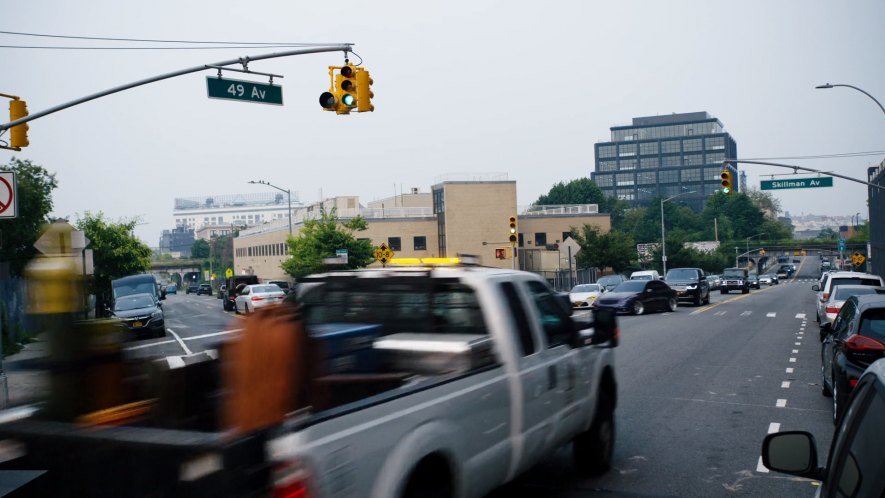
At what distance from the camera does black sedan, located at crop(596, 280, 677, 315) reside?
3198 centimetres

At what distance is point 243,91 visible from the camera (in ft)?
52.0

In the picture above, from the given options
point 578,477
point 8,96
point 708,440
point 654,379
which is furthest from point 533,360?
point 8,96

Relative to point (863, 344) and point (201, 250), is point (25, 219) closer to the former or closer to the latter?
point (863, 344)

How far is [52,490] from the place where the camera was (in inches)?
148

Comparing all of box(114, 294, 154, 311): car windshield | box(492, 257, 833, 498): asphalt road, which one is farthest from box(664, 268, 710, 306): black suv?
box(114, 294, 154, 311): car windshield

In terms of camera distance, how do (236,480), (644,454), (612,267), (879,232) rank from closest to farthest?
(236,480)
(644,454)
(879,232)
(612,267)

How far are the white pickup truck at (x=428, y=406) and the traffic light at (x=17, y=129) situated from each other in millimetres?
13233

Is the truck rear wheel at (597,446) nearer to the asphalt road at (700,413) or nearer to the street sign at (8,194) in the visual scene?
the asphalt road at (700,413)

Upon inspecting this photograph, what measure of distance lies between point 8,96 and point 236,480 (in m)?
16.0

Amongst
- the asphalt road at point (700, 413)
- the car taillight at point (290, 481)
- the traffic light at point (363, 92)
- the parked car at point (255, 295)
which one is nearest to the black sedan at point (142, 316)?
the parked car at point (255, 295)

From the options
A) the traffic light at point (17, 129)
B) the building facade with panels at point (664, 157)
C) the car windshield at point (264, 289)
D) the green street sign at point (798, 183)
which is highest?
the building facade with panels at point (664, 157)

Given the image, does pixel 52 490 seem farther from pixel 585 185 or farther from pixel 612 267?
pixel 585 185

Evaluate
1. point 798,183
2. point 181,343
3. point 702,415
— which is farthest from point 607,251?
point 702,415

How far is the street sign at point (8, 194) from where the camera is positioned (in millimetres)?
14391
